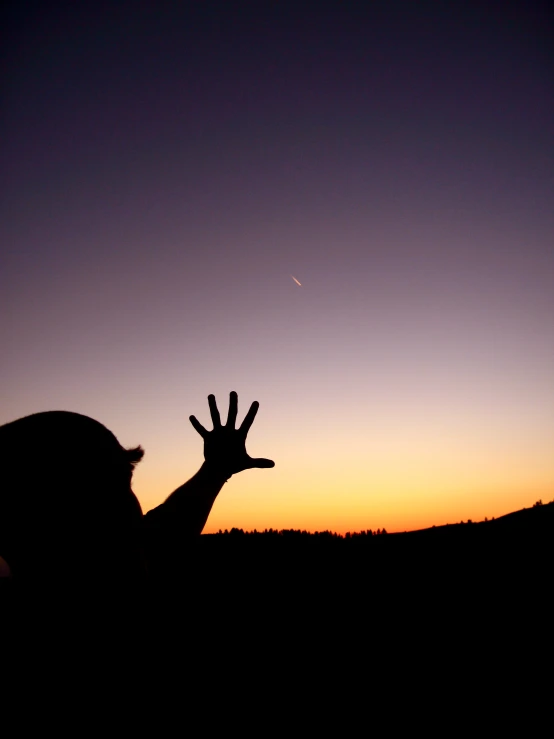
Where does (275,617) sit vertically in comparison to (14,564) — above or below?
below

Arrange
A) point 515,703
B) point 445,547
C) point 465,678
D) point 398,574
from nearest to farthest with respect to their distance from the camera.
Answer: point 515,703, point 465,678, point 398,574, point 445,547

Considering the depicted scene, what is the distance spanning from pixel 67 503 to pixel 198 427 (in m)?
1.66

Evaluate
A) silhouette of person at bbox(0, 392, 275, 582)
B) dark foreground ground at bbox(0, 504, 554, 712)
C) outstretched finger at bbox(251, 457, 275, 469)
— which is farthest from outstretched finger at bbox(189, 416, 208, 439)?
silhouette of person at bbox(0, 392, 275, 582)

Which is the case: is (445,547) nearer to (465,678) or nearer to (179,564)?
(465,678)

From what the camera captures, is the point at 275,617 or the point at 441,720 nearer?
the point at 441,720

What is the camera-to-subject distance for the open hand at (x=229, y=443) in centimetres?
261

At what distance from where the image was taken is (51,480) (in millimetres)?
1256

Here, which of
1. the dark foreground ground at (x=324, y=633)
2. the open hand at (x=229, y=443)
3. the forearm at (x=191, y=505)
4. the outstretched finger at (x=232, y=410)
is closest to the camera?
the dark foreground ground at (x=324, y=633)

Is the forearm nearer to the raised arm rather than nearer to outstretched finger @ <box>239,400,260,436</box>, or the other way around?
the raised arm

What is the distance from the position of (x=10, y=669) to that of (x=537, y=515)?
216 inches

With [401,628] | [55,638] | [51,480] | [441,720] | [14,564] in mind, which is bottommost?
[441,720]

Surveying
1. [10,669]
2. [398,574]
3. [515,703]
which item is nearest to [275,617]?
[398,574]

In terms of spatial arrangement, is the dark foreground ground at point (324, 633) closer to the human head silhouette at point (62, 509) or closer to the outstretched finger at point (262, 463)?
the human head silhouette at point (62, 509)

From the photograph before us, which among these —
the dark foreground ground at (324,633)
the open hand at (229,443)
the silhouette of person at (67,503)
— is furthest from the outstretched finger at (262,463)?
the silhouette of person at (67,503)
